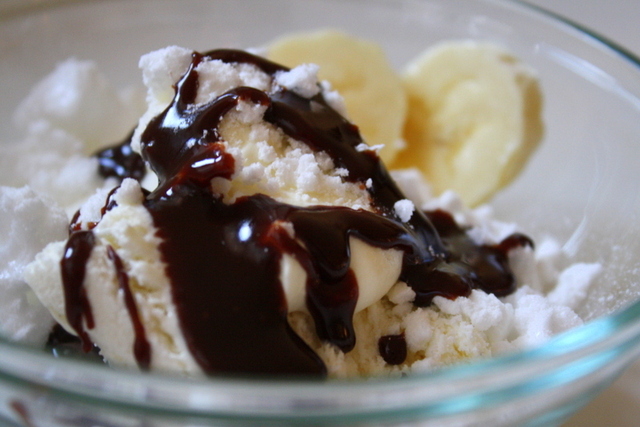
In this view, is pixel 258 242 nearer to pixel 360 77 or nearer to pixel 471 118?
pixel 360 77

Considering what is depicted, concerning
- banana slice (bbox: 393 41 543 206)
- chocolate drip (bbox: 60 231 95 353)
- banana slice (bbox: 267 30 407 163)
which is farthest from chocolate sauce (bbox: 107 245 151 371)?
banana slice (bbox: 393 41 543 206)

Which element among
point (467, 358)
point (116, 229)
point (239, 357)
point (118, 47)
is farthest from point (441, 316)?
point (118, 47)

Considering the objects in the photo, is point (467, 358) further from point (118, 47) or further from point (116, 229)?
point (118, 47)

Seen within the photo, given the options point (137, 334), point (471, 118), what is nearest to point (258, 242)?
point (137, 334)

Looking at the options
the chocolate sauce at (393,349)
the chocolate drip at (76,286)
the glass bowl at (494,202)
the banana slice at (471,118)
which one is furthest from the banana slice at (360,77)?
the chocolate drip at (76,286)

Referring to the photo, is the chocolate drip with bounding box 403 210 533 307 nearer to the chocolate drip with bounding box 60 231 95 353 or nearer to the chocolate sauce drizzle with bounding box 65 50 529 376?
the chocolate sauce drizzle with bounding box 65 50 529 376
